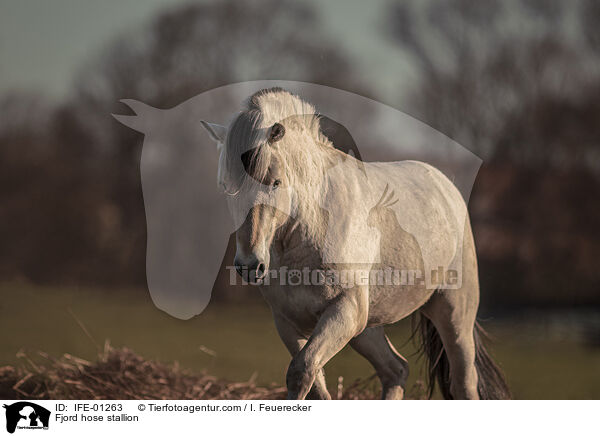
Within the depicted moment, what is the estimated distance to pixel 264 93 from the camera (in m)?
2.72

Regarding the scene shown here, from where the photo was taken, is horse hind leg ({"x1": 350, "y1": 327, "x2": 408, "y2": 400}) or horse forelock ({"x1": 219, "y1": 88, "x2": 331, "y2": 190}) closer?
horse forelock ({"x1": 219, "y1": 88, "x2": 331, "y2": 190})

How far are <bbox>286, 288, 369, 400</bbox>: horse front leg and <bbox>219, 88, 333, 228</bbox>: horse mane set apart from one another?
39cm

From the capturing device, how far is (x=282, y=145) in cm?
258

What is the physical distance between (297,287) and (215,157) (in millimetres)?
1764

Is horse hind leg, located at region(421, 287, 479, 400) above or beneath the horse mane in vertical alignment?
beneath

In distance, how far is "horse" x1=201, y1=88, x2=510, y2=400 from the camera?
8.20 ft

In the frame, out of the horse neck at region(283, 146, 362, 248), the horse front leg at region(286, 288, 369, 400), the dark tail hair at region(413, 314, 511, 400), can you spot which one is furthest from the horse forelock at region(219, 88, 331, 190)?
the dark tail hair at region(413, 314, 511, 400)

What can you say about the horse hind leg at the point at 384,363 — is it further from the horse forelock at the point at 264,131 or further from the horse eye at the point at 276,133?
the horse eye at the point at 276,133

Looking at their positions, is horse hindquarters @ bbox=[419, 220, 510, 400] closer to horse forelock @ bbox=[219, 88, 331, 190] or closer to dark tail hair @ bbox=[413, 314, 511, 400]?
dark tail hair @ bbox=[413, 314, 511, 400]
